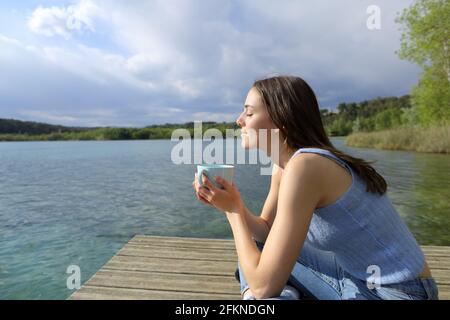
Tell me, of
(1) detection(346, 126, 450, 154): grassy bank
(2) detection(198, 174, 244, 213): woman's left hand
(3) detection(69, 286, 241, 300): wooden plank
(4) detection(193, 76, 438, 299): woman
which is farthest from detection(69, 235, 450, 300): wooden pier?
(1) detection(346, 126, 450, 154): grassy bank

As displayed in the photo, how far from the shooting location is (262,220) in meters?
1.66

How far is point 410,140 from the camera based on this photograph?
1836 centimetres

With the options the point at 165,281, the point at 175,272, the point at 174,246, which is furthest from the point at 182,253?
the point at 165,281

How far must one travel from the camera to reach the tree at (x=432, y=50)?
16.8 metres

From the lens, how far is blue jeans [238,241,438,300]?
1.24m

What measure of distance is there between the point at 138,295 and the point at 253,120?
51.6 inches

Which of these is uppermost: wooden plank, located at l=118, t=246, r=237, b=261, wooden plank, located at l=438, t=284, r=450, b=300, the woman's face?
the woman's face

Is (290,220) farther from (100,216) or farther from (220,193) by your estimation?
(100,216)

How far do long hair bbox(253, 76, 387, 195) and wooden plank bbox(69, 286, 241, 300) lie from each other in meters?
1.15

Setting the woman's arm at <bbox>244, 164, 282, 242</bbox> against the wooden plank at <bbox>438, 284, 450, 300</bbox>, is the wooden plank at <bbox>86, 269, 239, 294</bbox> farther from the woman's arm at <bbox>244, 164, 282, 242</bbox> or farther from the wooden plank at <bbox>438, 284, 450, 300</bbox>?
the wooden plank at <bbox>438, 284, 450, 300</bbox>

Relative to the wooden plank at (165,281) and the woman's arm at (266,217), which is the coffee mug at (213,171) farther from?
the wooden plank at (165,281)

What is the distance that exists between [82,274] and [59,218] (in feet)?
9.02
